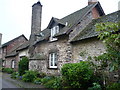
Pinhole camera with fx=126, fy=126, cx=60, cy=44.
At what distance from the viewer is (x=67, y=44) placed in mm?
11742

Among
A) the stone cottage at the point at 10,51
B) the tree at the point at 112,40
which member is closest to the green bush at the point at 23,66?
the stone cottage at the point at 10,51

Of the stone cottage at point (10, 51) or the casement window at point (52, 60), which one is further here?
the stone cottage at point (10, 51)

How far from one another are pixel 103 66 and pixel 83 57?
2.33 metres

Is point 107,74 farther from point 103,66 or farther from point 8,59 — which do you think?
point 8,59

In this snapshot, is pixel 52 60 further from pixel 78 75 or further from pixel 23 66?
pixel 78 75

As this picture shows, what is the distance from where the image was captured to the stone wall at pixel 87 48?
9258 millimetres

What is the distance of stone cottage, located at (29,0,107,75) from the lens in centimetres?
1017

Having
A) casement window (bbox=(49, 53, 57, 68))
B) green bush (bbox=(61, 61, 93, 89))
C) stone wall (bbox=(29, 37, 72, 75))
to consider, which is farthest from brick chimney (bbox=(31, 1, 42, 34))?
green bush (bbox=(61, 61, 93, 89))

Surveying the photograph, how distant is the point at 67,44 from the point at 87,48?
7.25 feet

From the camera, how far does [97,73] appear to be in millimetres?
9008

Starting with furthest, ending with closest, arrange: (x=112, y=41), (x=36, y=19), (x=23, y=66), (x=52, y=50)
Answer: (x=36, y=19), (x=23, y=66), (x=52, y=50), (x=112, y=41)

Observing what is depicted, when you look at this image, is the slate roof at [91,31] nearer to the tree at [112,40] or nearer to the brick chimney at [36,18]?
the tree at [112,40]

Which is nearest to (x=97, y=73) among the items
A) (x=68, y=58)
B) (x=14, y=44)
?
(x=68, y=58)

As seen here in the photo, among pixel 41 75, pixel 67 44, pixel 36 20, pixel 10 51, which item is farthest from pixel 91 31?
pixel 10 51
